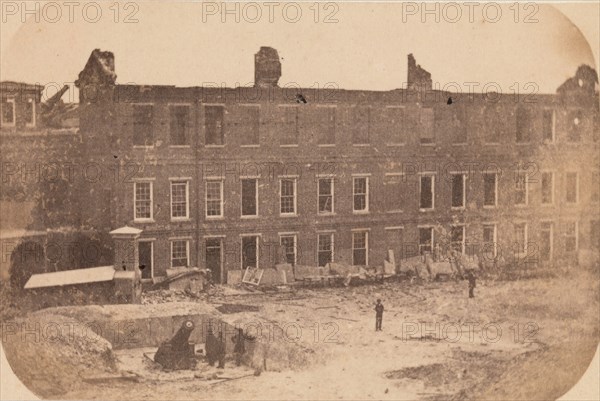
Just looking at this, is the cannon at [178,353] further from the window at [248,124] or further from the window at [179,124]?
the window at [248,124]

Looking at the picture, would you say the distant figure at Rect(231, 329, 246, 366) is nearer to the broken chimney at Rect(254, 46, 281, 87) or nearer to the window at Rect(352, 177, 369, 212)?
the window at Rect(352, 177, 369, 212)

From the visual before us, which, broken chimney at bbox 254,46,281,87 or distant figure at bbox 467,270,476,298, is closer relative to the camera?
broken chimney at bbox 254,46,281,87

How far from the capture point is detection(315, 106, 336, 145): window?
8875 mm

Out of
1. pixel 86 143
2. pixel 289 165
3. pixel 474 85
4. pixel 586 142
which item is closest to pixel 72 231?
pixel 86 143

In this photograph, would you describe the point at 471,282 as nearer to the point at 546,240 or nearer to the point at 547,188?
the point at 546,240

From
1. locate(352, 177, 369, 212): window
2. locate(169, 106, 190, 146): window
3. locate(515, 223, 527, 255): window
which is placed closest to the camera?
locate(169, 106, 190, 146): window

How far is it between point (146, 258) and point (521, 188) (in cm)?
467

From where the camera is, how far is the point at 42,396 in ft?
28.3

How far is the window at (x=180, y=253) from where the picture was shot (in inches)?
341

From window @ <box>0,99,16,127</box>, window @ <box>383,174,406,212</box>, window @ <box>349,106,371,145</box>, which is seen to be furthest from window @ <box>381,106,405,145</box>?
window @ <box>0,99,16,127</box>

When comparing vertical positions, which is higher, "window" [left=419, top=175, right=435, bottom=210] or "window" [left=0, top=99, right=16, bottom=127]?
"window" [left=0, top=99, right=16, bottom=127]

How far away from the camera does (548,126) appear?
366 inches

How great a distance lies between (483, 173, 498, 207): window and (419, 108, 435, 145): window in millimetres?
857

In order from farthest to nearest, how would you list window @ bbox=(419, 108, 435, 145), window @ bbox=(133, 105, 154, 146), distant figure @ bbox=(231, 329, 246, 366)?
window @ bbox=(419, 108, 435, 145)
distant figure @ bbox=(231, 329, 246, 366)
window @ bbox=(133, 105, 154, 146)
